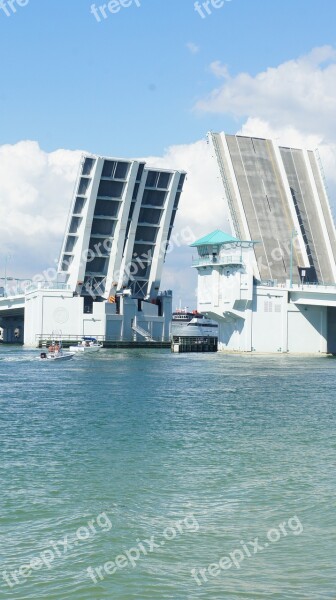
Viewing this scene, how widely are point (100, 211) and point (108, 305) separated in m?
8.35

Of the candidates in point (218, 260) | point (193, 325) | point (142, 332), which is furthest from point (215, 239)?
point (193, 325)

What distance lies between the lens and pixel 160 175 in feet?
229

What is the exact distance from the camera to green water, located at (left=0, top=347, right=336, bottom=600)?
417 inches

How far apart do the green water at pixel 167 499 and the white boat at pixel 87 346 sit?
35059mm

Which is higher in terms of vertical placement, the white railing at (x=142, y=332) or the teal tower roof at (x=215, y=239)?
the teal tower roof at (x=215, y=239)

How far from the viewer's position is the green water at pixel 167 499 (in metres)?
10.6

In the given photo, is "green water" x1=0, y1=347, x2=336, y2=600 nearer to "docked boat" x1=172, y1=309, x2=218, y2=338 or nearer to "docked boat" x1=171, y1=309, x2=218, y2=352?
"docked boat" x1=171, y1=309, x2=218, y2=352

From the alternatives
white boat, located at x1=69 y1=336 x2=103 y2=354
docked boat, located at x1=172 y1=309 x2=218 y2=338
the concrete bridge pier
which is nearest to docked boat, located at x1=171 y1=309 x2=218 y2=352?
docked boat, located at x1=172 y1=309 x2=218 y2=338

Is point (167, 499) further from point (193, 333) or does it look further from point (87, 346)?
point (193, 333)

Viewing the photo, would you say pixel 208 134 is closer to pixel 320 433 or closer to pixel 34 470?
pixel 320 433

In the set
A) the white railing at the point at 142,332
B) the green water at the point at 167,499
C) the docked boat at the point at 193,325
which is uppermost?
the docked boat at the point at 193,325

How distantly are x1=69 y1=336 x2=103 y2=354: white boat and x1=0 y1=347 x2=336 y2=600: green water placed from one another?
115ft

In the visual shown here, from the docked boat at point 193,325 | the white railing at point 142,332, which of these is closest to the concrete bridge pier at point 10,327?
the docked boat at point 193,325

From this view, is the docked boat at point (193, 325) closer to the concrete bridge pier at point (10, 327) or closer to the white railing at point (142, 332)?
the concrete bridge pier at point (10, 327)
